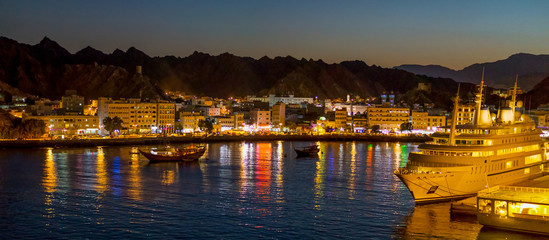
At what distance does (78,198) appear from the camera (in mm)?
31844

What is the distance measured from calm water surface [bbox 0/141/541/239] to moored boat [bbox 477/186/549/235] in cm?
56

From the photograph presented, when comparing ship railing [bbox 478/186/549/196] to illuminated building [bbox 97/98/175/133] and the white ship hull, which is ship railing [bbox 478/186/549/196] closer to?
the white ship hull

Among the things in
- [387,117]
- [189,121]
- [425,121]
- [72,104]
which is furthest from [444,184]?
[72,104]

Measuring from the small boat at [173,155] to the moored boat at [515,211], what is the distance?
3403 cm

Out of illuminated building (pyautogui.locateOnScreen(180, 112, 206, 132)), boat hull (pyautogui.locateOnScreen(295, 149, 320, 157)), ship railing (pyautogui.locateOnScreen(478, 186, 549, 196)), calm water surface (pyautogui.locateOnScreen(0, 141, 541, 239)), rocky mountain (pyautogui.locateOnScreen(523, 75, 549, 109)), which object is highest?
rocky mountain (pyautogui.locateOnScreen(523, 75, 549, 109))

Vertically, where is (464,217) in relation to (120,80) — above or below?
below

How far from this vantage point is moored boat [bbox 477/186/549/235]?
74.1ft

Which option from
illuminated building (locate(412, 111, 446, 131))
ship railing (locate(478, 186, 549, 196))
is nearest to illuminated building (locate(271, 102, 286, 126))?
illuminated building (locate(412, 111, 446, 131))

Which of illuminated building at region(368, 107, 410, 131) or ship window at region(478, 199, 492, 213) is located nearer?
ship window at region(478, 199, 492, 213)

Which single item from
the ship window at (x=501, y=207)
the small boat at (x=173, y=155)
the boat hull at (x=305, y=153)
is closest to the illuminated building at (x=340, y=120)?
the boat hull at (x=305, y=153)

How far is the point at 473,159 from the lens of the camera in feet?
95.0

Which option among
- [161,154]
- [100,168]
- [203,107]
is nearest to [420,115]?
[203,107]

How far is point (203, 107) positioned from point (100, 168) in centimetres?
6095

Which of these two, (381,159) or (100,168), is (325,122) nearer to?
(381,159)
